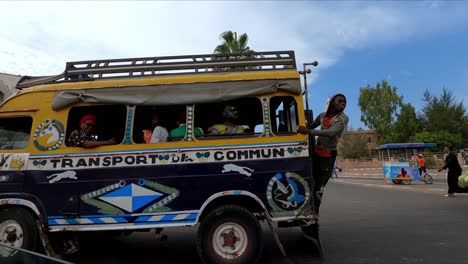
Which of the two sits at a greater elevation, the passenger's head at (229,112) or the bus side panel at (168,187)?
the passenger's head at (229,112)

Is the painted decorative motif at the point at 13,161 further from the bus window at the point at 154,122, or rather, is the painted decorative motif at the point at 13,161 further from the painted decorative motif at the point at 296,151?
the painted decorative motif at the point at 296,151

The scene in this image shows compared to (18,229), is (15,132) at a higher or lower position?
higher

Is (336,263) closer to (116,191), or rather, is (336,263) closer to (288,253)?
(288,253)

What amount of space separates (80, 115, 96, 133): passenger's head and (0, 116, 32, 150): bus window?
0.78 meters

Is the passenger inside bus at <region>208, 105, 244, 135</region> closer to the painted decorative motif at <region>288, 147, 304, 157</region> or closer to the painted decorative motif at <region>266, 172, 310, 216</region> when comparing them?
the painted decorative motif at <region>288, 147, 304, 157</region>

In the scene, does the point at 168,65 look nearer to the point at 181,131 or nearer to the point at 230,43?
the point at 181,131

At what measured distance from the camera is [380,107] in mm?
67438

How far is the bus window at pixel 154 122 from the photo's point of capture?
5832 millimetres

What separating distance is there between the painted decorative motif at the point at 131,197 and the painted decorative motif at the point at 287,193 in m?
1.40

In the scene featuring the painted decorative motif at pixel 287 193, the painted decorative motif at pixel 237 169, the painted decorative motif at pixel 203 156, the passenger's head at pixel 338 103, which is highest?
the passenger's head at pixel 338 103

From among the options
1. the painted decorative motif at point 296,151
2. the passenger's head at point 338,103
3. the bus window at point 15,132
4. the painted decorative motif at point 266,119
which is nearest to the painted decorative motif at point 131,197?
the bus window at point 15,132

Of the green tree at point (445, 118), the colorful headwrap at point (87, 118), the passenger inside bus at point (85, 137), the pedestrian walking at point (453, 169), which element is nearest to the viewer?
the passenger inside bus at point (85, 137)

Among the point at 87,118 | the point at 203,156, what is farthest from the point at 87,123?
the point at 203,156

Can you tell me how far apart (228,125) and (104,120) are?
2094 millimetres
